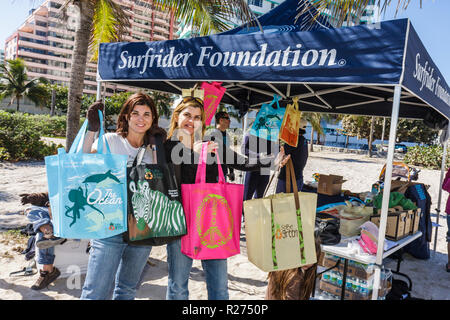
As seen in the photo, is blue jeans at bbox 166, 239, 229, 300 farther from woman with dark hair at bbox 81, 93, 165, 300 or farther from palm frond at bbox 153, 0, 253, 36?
palm frond at bbox 153, 0, 253, 36

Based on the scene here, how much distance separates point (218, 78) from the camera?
3.07 metres

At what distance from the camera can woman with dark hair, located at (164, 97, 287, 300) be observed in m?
2.04

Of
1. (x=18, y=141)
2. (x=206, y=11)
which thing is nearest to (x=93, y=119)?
(x=206, y=11)

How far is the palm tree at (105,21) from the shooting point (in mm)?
5688

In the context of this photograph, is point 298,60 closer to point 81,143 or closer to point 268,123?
point 268,123

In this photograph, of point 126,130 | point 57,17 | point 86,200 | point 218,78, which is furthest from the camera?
point 57,17

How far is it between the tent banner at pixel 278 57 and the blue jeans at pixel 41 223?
1719mm

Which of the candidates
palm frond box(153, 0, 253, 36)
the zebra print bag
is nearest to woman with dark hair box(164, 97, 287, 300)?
the zebra print bag

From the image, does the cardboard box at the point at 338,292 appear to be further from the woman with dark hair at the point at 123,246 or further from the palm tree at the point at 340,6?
the palm tree at the point at 340,6

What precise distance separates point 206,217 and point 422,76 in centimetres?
242

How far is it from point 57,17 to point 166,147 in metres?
7.32

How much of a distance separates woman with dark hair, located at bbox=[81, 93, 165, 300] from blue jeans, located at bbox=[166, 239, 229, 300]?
183 mm
